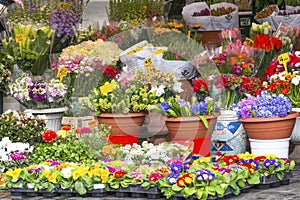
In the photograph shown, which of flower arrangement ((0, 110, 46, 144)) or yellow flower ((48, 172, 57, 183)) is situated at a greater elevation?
flower arrangement ((0, 110, 46, 144))

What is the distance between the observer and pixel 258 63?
25.2 ft

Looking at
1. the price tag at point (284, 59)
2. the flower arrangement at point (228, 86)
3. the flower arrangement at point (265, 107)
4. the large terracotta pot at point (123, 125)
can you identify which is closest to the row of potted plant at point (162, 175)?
the flower arrangement at point (265, 107)

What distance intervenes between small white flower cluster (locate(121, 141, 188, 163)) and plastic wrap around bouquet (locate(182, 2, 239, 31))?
3.82 m

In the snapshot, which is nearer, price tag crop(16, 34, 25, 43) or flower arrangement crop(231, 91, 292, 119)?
flower arrangement crop(231, 91, 292, 119)

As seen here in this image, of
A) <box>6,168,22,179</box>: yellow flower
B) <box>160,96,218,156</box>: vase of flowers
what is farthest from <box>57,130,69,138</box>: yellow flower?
<box>160,96,218,156</box>: vase of flowers

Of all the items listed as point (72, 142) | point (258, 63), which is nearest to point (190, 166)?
point (72, 142)

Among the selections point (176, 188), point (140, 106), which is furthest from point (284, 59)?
point (176, 188)

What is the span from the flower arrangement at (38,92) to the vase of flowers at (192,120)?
123 centimetres

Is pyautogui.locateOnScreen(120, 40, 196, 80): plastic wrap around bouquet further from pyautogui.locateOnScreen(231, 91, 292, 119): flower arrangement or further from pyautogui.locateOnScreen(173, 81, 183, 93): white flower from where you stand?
pyautogui.locateOnScreen(231, 91, 292, 119): flower arrangement

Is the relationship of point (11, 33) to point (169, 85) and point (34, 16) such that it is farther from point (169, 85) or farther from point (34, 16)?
point (169, 85)

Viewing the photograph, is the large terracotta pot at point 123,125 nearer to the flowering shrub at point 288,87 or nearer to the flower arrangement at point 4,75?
the flowering shrub at point 288,87

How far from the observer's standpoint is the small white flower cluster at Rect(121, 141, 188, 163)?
6.64 m

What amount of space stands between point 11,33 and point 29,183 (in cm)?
220

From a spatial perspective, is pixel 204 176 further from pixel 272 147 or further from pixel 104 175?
pixel 272 147
